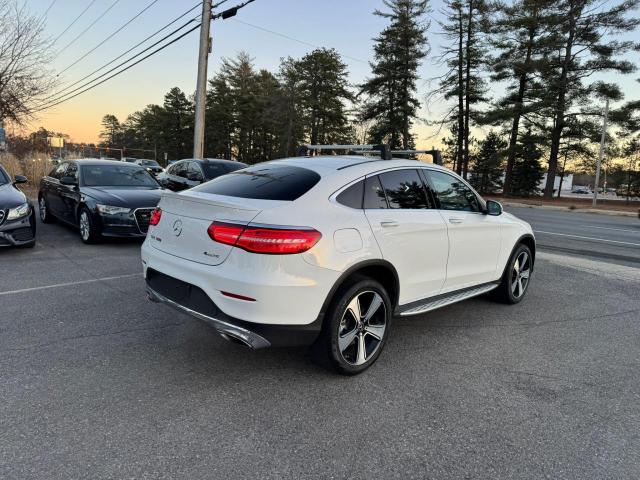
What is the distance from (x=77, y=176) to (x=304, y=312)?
24.2 ft

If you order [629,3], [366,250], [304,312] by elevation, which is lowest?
[304,312]

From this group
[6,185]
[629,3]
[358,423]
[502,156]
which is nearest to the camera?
[358,423]

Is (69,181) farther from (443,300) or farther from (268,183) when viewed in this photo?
(443,300)

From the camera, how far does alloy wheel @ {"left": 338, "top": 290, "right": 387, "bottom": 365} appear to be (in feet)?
11.2

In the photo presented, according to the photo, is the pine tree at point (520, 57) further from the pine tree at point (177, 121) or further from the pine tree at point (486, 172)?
the pine tree at point (177, 121)

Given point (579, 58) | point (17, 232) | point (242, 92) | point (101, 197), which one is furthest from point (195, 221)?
point (242, 92)

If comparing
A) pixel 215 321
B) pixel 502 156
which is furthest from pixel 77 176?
pixel 502 156

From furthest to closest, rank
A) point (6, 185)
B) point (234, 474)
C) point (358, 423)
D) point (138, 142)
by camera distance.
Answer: point (138, 142) → point (6, 185) → point (358, 423) → point (234, 474)

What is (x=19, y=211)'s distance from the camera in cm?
694

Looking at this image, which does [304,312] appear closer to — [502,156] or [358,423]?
[358,423]

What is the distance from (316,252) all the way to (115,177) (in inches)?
284

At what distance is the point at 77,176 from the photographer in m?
8.70

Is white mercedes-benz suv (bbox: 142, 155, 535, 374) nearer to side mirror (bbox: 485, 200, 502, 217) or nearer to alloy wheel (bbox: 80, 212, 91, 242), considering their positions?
side mirror (bbox: 485, 200, 502, 217)

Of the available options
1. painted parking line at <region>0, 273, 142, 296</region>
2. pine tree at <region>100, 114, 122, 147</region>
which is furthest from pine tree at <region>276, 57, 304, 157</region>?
pine tree at <region>100, 114, 122, 147</region>
